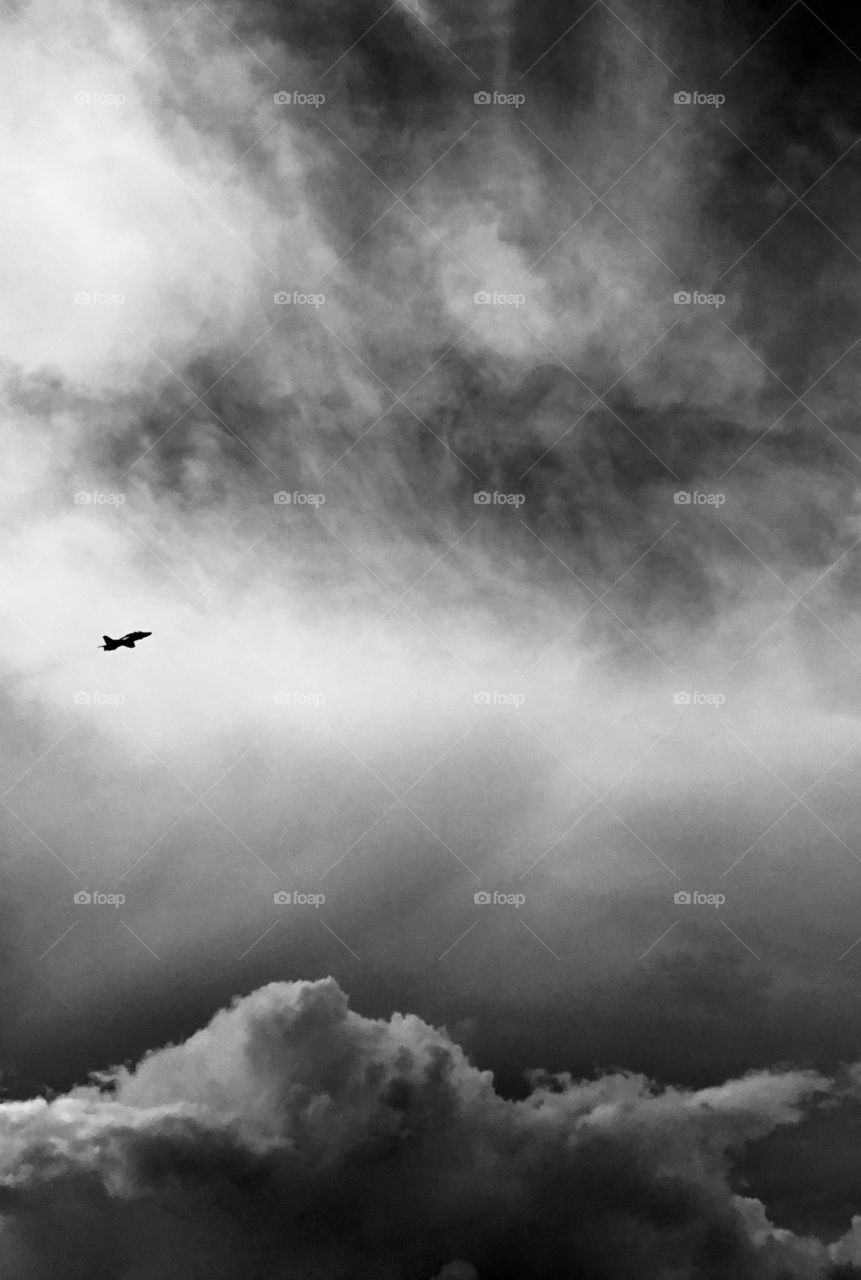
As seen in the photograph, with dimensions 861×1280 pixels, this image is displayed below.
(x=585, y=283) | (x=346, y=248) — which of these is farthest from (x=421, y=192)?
(x=585, y=283)

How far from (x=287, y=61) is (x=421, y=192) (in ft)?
29.9

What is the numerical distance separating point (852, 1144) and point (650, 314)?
136ft

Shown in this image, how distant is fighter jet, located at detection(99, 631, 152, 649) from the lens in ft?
230

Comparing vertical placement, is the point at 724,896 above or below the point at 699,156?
below

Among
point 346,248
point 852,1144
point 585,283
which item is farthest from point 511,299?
point 852,1144

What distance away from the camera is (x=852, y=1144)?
2771 inches

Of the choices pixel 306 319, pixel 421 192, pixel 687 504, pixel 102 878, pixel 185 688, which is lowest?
pixel 102 878

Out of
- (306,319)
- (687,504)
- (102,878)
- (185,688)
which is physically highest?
(306,319)

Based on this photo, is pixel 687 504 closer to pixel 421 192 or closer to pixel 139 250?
pixel 421 192

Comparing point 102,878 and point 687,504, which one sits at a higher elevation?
point 687,504

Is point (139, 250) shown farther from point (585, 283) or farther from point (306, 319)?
point (585, 283)

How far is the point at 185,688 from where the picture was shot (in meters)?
72.3

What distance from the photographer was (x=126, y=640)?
70688mm

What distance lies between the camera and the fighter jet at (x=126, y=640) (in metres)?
70.2
